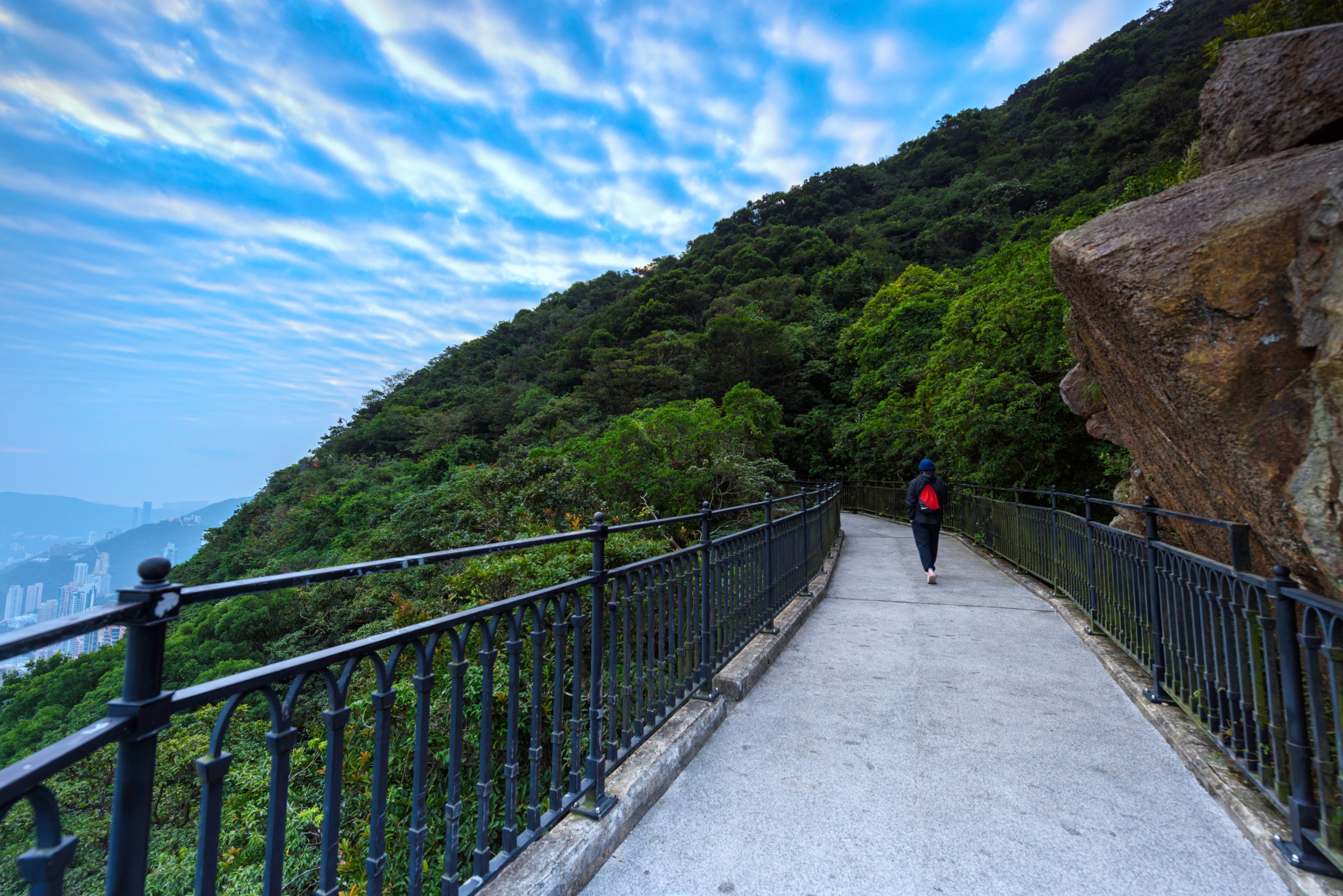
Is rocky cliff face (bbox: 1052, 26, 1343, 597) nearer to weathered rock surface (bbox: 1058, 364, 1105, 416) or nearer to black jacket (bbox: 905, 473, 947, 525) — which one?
weathered rock surface (bbox: 1058, 364, 1105, 416)

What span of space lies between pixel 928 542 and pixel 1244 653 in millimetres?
4828

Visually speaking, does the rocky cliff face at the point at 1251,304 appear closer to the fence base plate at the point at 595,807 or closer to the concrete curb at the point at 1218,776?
the concrete curb at the point at 1218,776

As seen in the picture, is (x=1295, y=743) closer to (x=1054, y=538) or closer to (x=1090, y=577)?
(x=1090, y=577)

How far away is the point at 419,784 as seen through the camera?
170cm

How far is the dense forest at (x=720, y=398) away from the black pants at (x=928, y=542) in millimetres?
1952

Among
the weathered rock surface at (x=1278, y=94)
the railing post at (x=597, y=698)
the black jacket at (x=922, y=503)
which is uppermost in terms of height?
the weathered rock surface at (x=1278, y=94)

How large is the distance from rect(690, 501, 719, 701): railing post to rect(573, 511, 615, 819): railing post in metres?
1.12

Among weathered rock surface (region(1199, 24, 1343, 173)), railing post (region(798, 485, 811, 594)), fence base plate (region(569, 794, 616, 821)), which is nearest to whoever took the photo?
fence base plate (region(569, 794, 616, 821))

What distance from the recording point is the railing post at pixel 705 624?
360 centimetres

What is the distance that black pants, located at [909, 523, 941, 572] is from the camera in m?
7.64

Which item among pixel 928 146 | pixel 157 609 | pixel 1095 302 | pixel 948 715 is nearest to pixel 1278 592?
pixel 948 715

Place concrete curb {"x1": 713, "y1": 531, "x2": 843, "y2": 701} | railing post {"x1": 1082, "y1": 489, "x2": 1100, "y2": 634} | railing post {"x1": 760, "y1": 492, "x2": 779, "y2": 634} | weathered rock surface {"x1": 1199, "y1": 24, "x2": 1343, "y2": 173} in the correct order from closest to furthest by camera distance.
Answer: weathered rock surface {"x1": 1199, "y1": 24, "x2": 1343, "y2": 173} < concrete curb {"x1": 713, "y1": 531, "x2": 843, "y2": 701} < railing post {"x1": 760, "y1": 492, "x2": 779, "y2": 634} < railing post {"x1": 1082, "y1": 489, "x2": 1100, "y2": 634}

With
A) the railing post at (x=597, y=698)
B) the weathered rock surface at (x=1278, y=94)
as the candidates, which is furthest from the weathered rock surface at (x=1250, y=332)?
the railing post at (x=597, y=698)

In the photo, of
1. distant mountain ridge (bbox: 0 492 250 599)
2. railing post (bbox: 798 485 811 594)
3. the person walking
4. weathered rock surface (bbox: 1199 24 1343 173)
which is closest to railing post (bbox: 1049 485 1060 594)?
the person walking
